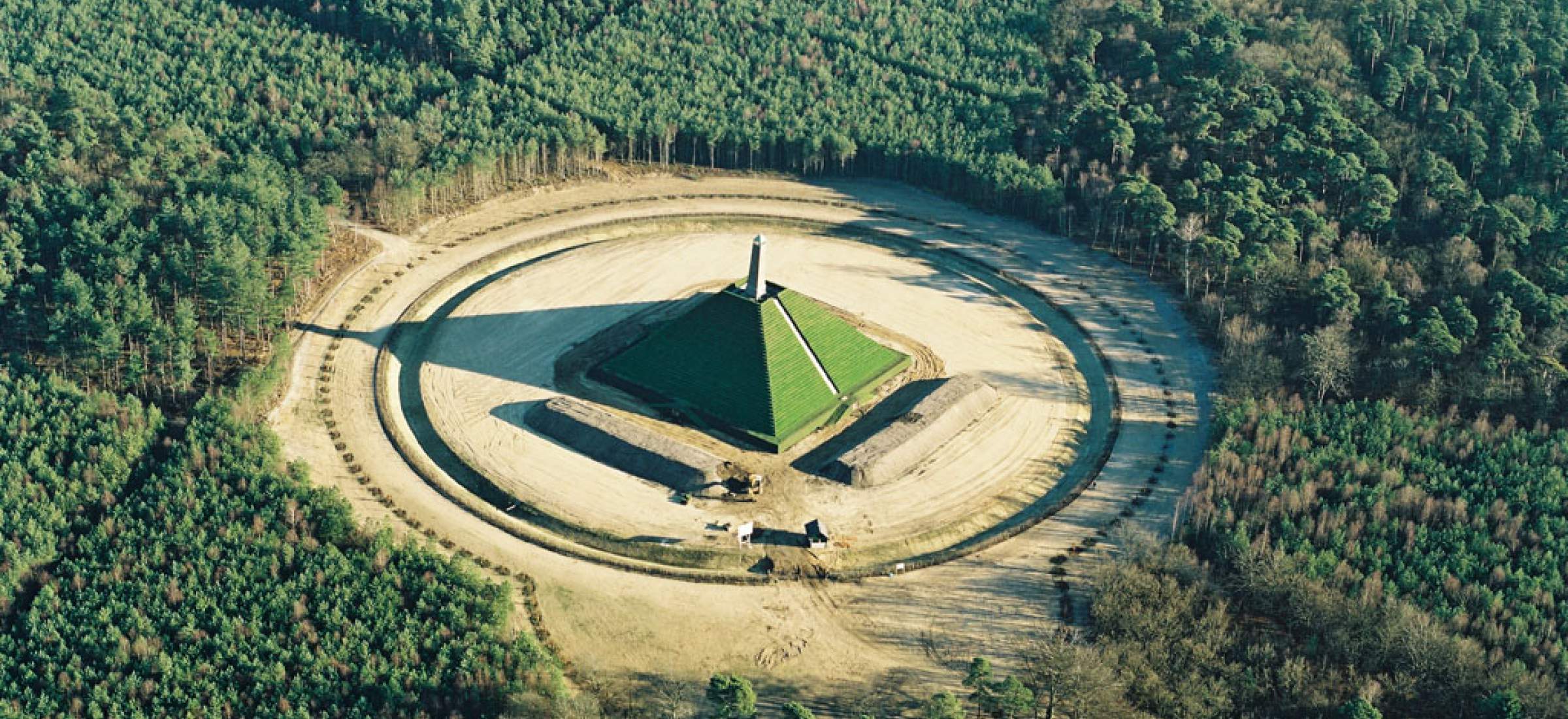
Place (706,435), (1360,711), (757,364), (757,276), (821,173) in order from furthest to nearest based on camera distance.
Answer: (821,173) → (757,276) → (757,364) → (706,435) → (1360,711)

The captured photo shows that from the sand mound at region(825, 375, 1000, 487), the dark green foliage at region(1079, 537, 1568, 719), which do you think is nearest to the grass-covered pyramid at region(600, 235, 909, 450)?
the sand mound at region(825, 375, 1000, 487)

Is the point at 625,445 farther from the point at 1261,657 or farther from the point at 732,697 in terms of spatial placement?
the point at 1261,657

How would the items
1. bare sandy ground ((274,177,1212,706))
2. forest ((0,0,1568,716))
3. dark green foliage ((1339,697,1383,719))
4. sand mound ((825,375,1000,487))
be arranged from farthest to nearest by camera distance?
sand mound ((825,375,1000,487)) → bare sandy ground ((274,177,1212,706)) → forest ((0,0,1568,716)) → dark green foliage ((1339,697,1383,719))

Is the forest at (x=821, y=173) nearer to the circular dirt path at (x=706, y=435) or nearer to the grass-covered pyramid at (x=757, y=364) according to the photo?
the circular dirt path at (x=706, y=435)

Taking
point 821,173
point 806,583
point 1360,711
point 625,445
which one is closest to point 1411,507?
point 1360,711

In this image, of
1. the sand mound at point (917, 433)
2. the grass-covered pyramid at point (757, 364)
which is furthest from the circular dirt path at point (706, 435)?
the grass-covered pyramid at point (757, 364)

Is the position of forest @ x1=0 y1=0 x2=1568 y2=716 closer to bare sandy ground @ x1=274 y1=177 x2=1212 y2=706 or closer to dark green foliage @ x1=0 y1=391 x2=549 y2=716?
dark green foliage @ x1=0 y1=391 x2=549 y2=716
